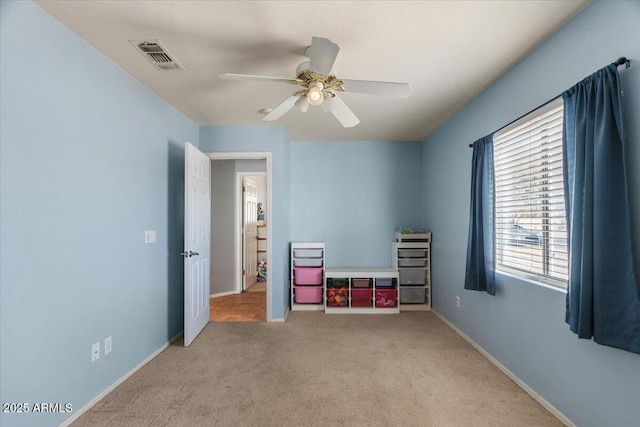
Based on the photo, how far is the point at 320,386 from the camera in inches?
89.7

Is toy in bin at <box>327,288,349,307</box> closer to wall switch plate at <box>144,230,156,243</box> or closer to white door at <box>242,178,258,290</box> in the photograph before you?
white door at <box>242,178,258,290</box>

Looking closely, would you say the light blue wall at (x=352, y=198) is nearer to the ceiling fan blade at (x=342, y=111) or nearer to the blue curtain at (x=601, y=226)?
the ceiling fan blade at (x=342, y=111)

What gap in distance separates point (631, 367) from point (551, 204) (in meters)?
0.98

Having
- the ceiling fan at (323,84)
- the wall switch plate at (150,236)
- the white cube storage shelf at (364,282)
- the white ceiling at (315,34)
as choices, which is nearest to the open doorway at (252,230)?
the white cube storage shelf at (364,282)

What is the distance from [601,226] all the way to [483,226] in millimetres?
1196

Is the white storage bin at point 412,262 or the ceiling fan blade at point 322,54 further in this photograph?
A: the white storage bin at point 412,262

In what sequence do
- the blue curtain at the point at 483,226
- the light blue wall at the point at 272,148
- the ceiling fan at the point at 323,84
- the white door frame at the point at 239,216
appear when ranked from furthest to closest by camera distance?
the white door frame at the point at 239,216 → the light blue wall at the point at 272,148 → the blue curtain at the point at 483,226 → the ceiling fan at the point at 323,84

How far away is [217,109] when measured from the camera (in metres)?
3.22

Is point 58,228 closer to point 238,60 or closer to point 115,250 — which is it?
point 115,250

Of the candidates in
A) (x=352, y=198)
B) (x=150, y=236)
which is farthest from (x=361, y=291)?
(x=150, y=236)

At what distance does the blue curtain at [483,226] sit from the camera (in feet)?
8.62

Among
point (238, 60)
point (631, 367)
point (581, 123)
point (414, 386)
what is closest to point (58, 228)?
point (238, 60)

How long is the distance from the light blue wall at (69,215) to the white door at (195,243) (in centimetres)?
28

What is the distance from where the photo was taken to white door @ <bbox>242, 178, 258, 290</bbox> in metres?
5.47
